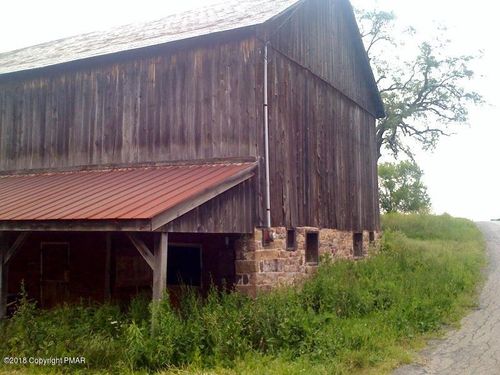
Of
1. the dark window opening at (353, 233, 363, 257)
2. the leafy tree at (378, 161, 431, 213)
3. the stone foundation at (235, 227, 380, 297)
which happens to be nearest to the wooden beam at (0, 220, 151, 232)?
the stone foundation at (235, 227, 380, 297)

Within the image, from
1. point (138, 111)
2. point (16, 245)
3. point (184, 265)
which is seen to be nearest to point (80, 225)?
point (16, 245)

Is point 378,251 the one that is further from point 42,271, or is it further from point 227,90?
point 42,271

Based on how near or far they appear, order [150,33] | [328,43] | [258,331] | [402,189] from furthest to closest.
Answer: [402,189]
[328,43]
[150,33]
[258,331]

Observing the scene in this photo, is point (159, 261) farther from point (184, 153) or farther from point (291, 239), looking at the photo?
point (291, 239)

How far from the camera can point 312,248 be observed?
1341 centimetres

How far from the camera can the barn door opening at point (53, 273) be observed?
13.4 m

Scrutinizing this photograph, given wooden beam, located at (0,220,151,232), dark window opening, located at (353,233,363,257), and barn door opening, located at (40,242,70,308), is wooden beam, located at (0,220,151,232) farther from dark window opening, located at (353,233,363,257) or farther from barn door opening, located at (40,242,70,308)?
dark window opening, located at (353,233,363,257)

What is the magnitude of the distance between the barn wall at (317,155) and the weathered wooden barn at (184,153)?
55 millimetres

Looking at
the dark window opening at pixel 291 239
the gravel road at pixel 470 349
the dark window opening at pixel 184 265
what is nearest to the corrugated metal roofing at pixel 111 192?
the dark window opening at pixel 184 265

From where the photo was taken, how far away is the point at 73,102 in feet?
44.7

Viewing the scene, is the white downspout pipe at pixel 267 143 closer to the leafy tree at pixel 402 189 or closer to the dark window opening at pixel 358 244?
the dark window opening at pixel 358 244

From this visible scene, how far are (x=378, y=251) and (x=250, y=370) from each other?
11.4m

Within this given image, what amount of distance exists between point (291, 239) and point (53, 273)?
20.7 feet

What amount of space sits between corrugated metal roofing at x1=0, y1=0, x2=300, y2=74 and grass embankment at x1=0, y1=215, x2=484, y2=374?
19.3 ft
